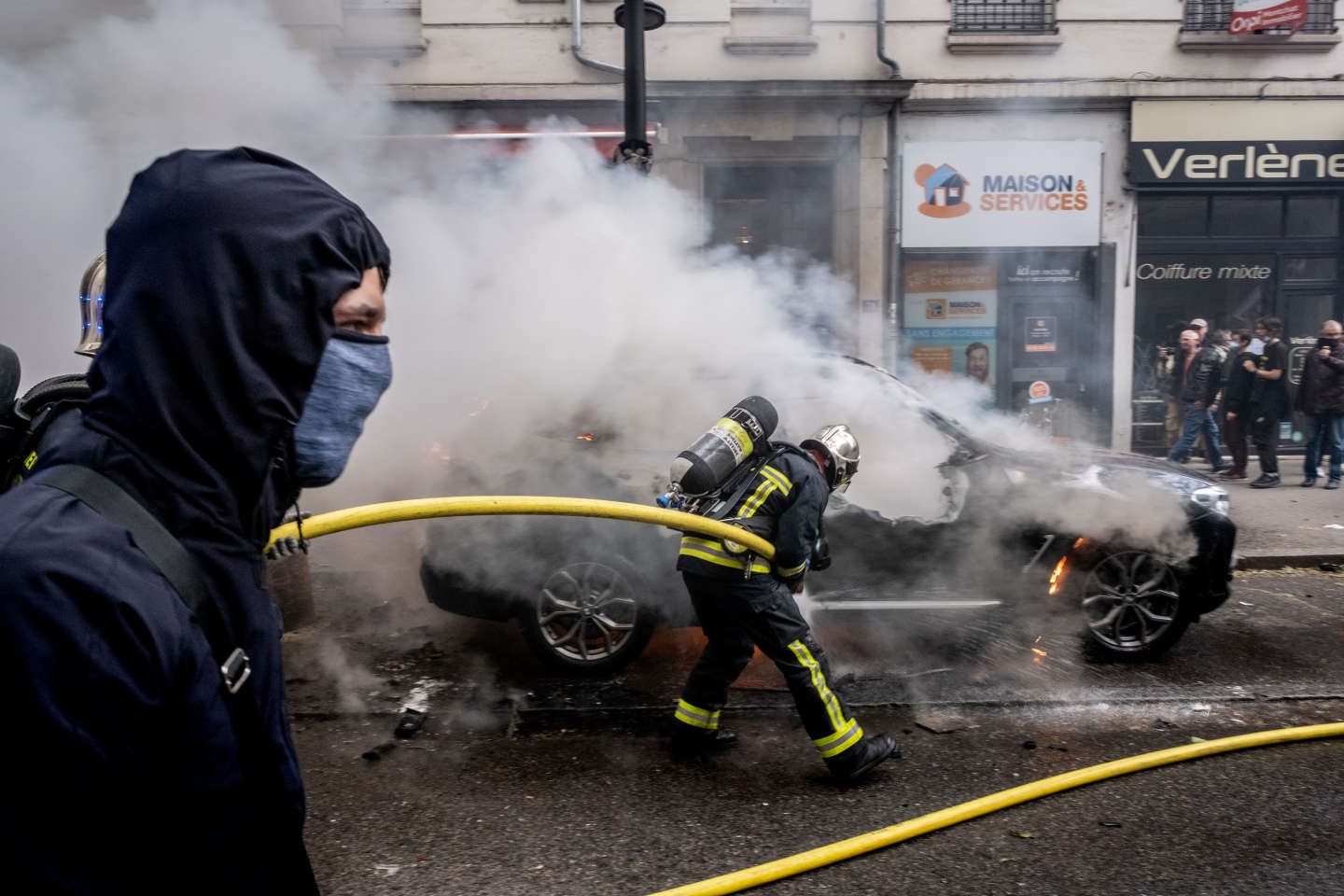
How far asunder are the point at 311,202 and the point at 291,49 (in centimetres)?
633

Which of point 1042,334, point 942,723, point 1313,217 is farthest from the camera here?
point 1313,217

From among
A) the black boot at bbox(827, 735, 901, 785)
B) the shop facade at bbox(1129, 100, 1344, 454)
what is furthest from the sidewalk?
the black boot at bbox(827, 735, 901, 785)

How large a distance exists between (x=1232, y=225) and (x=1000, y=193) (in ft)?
10.9

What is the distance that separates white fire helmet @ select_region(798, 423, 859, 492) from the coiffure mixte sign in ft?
27.9

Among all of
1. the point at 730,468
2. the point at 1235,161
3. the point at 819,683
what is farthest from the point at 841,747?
the point at 1235,161

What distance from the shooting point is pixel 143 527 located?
3.34 feet

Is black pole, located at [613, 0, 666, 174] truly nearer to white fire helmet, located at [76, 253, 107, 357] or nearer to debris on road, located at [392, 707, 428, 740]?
white fire helmet, located at [76, 253, 107, 357]

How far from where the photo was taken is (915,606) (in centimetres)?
533

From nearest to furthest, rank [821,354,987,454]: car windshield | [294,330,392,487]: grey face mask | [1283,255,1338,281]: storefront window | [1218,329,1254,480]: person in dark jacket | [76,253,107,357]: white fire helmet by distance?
[294,330,392,487]: grey face mask, [76,253,107,357]: white fire helmet, [821,354,987,454]: car windshield, [1218,329,1254,480]: person in dark jacket, [1283,255,1338,281]: storefront window

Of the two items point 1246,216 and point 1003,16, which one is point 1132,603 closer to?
point 1003,16

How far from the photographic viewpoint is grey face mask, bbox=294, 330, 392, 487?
1.30m

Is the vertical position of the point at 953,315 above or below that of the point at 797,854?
above

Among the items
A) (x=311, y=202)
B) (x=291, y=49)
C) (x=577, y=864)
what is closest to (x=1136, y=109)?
(x=291, y=49)

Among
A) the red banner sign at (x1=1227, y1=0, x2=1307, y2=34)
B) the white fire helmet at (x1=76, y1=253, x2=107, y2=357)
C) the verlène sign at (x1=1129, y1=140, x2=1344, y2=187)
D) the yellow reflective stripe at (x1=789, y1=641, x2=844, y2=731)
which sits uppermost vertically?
the red banner sign at (x1=1227, y1=0, x2=1307, y2=34)
